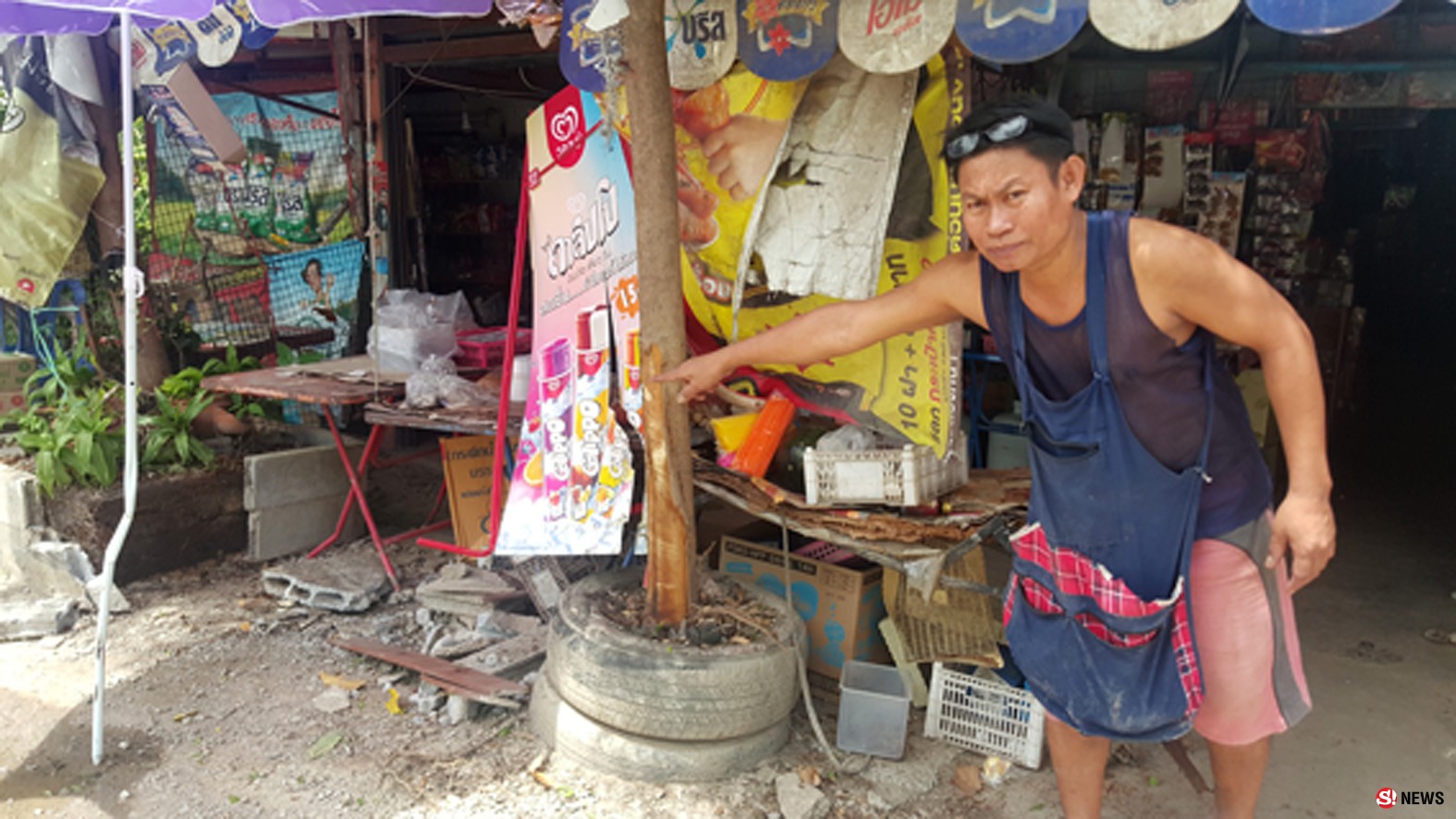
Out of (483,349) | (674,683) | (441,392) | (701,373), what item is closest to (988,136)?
(701,373)

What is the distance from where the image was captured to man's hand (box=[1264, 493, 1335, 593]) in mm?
2125

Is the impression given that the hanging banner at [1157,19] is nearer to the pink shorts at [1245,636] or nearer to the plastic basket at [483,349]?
the pink shorts at [1245,636]

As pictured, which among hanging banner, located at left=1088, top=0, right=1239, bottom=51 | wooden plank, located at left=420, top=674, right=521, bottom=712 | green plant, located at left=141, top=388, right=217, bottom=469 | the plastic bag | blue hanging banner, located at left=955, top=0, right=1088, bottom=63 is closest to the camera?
hanging banner, located at left=1088, top=0, right=1239, bottom=51

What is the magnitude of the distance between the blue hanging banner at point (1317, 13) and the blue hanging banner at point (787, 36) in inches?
48.6

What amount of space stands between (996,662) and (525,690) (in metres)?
1.83

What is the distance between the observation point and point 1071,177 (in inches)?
86.7

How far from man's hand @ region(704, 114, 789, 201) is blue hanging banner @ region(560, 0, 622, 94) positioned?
1.56ft

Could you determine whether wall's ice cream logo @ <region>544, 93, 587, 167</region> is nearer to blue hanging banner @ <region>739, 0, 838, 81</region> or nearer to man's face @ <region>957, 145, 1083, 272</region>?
blue hanging banner @ <region>739, 0, 838, 81</region>

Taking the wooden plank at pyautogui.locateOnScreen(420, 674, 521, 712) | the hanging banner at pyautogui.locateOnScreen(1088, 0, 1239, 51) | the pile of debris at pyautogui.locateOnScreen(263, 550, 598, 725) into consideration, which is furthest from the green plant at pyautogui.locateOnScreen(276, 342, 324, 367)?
the hanging banner at pyautogui.locateOnScreen(1088, 0, 1239, 51)

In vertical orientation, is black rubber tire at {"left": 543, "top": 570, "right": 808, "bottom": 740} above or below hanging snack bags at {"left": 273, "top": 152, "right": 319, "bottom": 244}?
below

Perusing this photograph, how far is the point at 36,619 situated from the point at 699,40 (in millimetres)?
4041

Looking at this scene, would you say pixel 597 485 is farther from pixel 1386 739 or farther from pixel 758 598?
pixel 1386 739

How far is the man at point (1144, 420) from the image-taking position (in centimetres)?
212

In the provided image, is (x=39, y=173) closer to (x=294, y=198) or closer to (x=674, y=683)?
(x=294, y=198)
